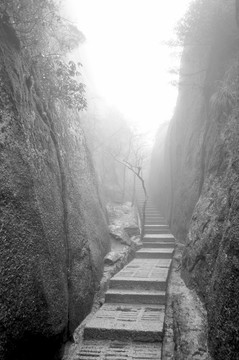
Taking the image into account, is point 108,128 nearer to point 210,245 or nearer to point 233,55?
point 233,55

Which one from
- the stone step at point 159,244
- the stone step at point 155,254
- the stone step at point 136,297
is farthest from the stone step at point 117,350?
the stone step at point 159,244

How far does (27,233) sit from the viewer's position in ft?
15.6

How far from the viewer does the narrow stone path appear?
602 centimetres

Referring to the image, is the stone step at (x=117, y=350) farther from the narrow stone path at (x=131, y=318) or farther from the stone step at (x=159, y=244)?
the stone step at (x=159, y=244)

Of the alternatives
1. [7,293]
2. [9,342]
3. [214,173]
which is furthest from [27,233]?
[214,173]

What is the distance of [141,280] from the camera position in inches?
354

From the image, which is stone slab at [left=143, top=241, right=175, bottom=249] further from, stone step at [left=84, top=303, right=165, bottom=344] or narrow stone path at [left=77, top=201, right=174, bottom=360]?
stone step at [left=84, top=303, right=165, bottom=344]

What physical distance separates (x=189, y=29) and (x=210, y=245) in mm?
8455

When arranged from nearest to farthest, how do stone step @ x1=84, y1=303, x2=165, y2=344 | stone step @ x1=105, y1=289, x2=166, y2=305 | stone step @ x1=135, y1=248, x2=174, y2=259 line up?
stone step @ x1=84, y1=303, x2=165, y2=344 → stone step @ x1=105, y1=289, x2=166, y2=305 → stone step @ x1=135, y1=248, x2=174, y2=259

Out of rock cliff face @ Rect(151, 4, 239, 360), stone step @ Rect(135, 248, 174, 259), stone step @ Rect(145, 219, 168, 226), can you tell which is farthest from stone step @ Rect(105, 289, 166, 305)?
stone step @ Rect(145, 219, 168, 226)

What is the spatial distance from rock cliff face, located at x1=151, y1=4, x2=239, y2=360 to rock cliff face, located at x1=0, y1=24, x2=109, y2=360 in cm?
290

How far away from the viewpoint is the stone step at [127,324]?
6.33 meters

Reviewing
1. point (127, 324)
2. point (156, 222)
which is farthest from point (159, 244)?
point (127, 324)

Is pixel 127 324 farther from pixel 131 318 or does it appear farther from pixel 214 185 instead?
pixel 214 185
